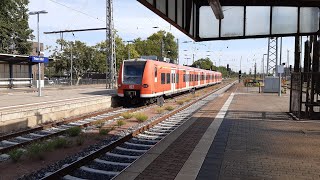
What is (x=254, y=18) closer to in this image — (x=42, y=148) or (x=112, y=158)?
(x=112, y=158)

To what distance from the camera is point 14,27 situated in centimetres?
5581

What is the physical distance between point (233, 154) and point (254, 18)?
19.2ft

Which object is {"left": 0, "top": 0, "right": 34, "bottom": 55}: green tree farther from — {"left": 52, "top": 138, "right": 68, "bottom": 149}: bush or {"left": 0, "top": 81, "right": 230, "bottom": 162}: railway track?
{"left": 52, "top": 138, "right": 68, "bottom": 149}: bush

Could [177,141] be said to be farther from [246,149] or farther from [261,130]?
[261,130]

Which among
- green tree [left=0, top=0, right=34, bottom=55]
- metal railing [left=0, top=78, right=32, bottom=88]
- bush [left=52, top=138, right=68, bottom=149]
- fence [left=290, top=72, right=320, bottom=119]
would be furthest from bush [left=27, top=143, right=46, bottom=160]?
green tree [left=0, top=0, right=34, bottom=55]

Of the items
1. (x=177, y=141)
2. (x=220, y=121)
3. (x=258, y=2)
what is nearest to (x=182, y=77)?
(x=220, y=121)

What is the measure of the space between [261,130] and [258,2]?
14.0 feet

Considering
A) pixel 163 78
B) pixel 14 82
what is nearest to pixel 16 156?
pixel 163 78

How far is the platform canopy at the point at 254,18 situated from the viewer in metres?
11.8

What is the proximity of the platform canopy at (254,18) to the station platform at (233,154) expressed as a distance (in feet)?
10.9

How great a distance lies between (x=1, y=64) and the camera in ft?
110

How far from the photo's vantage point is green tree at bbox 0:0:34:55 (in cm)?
5431

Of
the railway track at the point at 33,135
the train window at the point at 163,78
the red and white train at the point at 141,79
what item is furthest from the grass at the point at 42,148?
the train window at the point at 163,78

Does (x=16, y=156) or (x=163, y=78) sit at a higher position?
(x=163, y=78)
